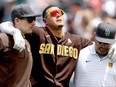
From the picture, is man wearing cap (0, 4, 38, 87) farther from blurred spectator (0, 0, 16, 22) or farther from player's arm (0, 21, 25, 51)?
blurred spectator (0, 0, 16, 22)

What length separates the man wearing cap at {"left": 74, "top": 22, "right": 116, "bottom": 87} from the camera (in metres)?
6.64

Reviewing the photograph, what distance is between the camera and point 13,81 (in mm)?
6406

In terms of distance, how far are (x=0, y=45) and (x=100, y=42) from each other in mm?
1242

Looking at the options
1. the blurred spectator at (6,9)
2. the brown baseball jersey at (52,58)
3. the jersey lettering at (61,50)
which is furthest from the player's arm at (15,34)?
the blurred spectator at (6,9)

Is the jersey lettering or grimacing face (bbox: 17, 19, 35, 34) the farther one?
the jersey lettering

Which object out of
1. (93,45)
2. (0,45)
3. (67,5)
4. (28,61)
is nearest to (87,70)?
(93,45)

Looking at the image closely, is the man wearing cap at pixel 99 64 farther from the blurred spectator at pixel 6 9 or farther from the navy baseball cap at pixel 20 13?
the blurred spectator at pixel 6 9

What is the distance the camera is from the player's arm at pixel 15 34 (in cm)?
611

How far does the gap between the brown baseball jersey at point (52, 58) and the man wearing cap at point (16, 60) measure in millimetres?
322

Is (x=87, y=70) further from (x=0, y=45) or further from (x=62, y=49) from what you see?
(x=0, y=45)

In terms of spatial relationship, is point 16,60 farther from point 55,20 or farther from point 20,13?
point 55,20

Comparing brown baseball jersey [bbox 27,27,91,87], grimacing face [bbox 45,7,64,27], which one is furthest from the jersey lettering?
grimacing face [bbox 45,7,64,27]

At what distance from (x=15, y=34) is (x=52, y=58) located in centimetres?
80

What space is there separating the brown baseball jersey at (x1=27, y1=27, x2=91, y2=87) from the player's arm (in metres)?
0.43
